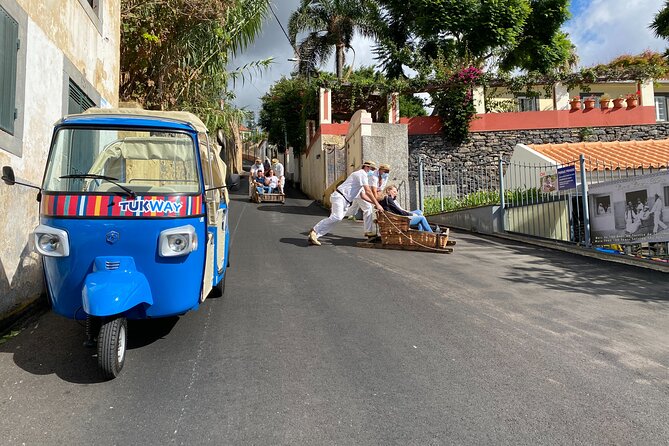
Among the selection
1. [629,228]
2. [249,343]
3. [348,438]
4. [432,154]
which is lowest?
[348,438]

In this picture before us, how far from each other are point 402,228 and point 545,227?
3.70 m

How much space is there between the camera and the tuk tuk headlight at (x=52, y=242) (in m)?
3.31

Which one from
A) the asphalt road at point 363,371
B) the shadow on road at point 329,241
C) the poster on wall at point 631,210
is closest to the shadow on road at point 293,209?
the shadow on road at point 329,241

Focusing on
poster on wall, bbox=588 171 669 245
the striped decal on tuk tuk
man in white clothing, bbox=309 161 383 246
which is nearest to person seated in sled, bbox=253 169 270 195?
man in white clothing, bbox=309 161 383 246

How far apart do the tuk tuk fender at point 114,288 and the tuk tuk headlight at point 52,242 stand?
25 cm

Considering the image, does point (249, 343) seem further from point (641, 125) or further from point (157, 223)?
point (641, 125)

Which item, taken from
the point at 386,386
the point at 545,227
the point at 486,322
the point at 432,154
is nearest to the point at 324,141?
the point at 432,154

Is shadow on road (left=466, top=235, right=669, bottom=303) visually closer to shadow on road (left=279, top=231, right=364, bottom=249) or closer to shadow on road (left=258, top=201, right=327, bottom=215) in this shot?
shadow on road (left=279, top=231, right=364, bottom=249)

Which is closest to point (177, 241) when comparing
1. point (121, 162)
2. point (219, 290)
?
point (121, 162)

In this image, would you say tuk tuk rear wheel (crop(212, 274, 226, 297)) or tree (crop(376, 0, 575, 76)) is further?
tree (crop(376, 0, 575, 76))

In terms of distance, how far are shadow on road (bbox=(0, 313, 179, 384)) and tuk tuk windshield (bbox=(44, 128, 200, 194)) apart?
115 centimetres

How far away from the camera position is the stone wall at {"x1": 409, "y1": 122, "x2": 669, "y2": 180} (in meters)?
19.5

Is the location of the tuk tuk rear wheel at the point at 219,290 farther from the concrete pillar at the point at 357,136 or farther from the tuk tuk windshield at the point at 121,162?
the concrete pillar at the point at 357,136

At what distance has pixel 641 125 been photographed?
1953 centimetres
